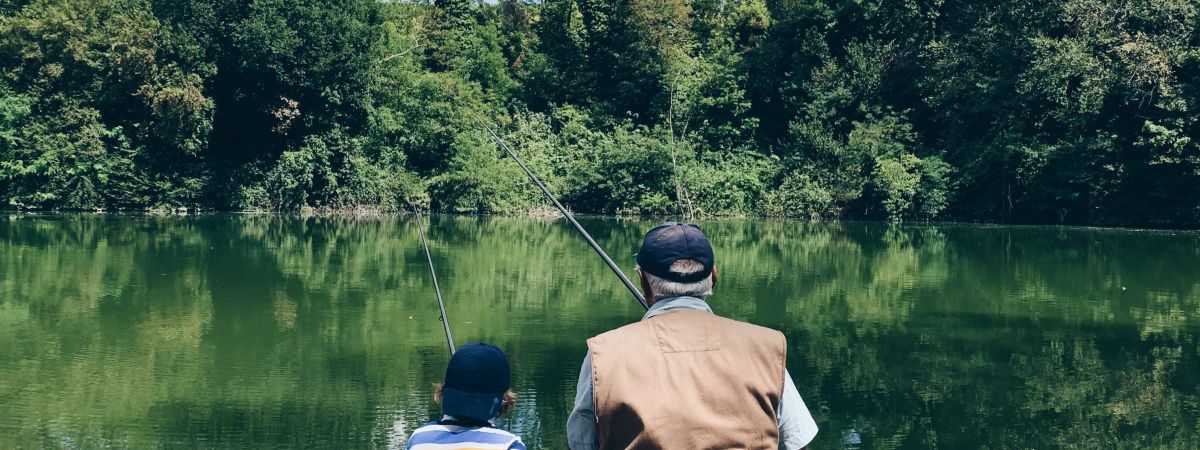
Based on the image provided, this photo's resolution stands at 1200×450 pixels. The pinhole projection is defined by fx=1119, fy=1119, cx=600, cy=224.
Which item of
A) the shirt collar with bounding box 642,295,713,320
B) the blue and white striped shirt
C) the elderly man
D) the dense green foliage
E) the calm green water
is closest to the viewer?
the elderly man

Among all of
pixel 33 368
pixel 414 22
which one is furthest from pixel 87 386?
pixel 414 22

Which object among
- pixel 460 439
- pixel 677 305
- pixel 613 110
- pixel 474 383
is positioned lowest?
pixel 460 439

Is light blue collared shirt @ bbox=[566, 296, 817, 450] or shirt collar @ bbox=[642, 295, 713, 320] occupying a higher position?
shirt collar @ bbox=[642, 295, 713, 320]

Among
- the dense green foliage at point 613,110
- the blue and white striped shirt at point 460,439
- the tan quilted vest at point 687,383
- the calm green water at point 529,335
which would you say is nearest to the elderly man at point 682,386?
the tan quilted vest at point 687,383

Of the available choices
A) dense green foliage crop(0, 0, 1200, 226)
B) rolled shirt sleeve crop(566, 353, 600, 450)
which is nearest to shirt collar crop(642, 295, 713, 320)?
rolled shirt sleeve crop(566, 353, 600, 450)

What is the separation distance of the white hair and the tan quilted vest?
79mm

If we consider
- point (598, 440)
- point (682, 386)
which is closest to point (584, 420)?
point (598, 440)

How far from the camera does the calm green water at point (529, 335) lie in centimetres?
676

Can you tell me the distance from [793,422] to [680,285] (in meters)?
0.33

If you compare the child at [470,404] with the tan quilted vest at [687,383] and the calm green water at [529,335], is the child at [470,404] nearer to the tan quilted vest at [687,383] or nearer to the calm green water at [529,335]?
the tan quilted vest at [687,383]

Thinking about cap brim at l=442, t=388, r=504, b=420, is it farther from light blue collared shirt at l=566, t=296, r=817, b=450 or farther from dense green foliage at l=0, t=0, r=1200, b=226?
dense green foliage at l=0, t=0, r=1200, b=226

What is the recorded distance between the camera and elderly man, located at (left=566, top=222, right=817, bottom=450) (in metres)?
1.91

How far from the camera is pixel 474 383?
213cm

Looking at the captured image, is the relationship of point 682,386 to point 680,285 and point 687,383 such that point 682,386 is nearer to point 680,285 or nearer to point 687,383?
point 687,383
